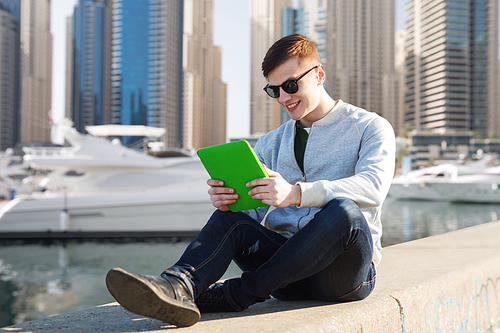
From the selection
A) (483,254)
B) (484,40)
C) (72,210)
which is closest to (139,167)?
(72,210)

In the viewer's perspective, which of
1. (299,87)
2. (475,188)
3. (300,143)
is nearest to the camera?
(299,87)

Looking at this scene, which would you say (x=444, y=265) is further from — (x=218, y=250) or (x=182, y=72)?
(x=182, y=72)

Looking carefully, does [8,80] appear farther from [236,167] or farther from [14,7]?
[236,167]

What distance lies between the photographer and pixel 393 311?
1389 millimetres

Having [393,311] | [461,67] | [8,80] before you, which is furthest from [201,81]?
[393,311]

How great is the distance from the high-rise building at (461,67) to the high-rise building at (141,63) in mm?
59128

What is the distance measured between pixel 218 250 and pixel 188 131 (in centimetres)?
9410

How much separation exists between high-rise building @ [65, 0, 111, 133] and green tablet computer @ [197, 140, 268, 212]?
91780 millimetres

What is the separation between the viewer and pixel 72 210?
1363 centimetres

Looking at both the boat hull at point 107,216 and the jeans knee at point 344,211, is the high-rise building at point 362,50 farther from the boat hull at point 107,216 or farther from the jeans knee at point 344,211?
the jeans knee at point 344,211

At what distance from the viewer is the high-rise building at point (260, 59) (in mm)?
90000

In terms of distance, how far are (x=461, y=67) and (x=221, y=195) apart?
100 meters

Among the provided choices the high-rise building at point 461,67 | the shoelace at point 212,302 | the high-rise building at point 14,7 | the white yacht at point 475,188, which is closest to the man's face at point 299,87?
the shoelace at point 212,302

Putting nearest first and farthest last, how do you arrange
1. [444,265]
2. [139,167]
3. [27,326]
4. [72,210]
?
[27,326] → [444,265] → [72,210] → [139,167]
